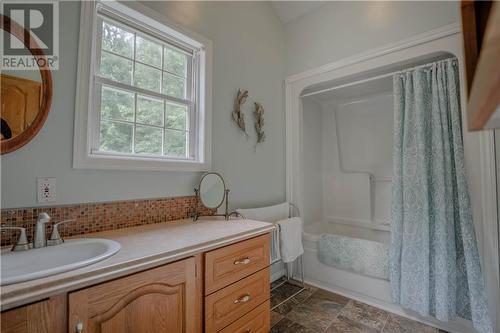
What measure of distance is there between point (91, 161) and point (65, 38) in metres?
0.69

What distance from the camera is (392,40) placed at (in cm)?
210

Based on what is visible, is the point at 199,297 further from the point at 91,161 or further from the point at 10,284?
the point at 91,161

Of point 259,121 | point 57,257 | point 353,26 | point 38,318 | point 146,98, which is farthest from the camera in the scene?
point 259,121

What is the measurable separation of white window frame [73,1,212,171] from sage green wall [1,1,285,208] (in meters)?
0.04

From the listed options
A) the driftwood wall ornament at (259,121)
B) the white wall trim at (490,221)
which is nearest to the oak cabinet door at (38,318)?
Answer: the driftwood wall ornament at (259,121)

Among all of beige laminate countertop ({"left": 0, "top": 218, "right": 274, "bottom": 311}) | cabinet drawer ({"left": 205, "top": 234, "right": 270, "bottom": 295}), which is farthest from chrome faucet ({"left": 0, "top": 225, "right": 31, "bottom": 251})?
cabinet drawer ({"left": 205, "top": 234, "right": 270, "bottom": 295})

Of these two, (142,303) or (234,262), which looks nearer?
(142,303)

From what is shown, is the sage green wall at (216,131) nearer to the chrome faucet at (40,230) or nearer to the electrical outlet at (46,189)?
the electrical outlet at (46,189)

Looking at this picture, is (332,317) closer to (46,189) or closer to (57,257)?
(57,257)

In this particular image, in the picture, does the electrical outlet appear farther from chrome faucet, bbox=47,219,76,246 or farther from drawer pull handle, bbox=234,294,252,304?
drawer pull handle, bbox=234,294,252,304

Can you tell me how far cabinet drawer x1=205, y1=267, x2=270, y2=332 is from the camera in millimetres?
1247

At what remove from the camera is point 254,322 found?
1.49 meters

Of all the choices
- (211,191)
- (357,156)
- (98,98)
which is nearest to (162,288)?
(211,191)

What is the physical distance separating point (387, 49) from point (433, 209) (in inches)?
56.1
